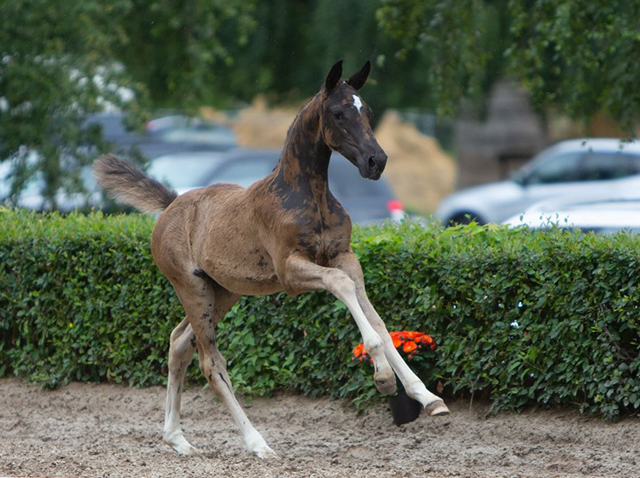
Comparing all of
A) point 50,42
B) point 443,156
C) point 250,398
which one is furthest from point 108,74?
point 443,156

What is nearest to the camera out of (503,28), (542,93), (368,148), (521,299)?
(368,148)

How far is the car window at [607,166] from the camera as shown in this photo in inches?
701

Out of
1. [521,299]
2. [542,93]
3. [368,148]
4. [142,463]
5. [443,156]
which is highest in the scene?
[443,156]

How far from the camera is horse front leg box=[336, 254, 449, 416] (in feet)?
16.4

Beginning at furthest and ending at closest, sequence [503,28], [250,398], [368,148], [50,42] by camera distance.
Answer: [503,28], [50,42], [250,398], [368,148]

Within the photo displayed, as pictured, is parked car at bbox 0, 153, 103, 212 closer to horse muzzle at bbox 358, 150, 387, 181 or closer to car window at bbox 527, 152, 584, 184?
horse muzzle at bbox 358, 150, 387, 181

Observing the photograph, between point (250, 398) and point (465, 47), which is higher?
point (465, 47)

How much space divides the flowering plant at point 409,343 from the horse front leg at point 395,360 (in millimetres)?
1384

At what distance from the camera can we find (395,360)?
5254 mm

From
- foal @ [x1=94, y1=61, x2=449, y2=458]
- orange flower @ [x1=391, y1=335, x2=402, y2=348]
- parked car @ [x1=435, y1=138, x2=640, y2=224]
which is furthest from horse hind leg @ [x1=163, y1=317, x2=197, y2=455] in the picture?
parked car @ [x1=435, y1=138, x2=640, y2=224]

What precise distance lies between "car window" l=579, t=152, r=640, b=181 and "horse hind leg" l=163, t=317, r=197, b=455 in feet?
41.5

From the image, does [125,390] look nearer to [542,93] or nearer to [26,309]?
[26,309]

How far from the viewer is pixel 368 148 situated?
5.12m

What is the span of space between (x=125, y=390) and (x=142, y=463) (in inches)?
91.1
